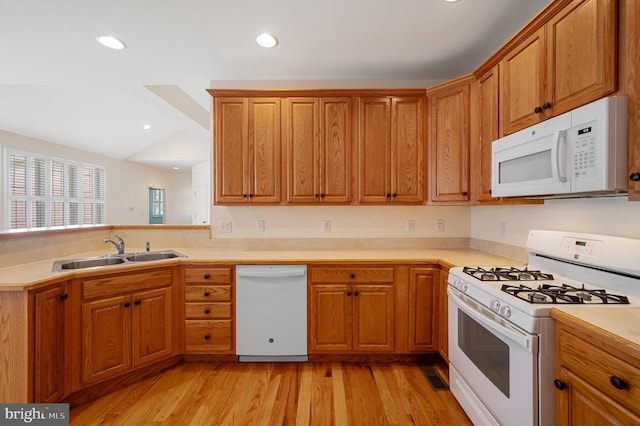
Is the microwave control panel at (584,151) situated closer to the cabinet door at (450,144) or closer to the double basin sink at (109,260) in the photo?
the cabinet door at (450,144)

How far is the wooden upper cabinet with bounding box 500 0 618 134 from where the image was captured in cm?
123

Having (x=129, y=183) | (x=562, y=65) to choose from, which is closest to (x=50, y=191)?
(x=129, y=183)

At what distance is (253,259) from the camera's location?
234 centimetres

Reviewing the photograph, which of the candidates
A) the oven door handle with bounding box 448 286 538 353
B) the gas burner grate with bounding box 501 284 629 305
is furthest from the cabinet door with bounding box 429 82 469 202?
the gas burner grate with bounding box 501 284 629 305

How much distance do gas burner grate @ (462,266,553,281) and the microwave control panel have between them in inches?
24.7

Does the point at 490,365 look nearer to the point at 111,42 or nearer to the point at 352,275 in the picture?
the point at 352,275

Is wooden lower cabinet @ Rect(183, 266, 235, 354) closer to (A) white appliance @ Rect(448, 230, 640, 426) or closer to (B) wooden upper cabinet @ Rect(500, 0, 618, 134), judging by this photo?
(A) white appliance @ Rect(448, 230, 640, 426)

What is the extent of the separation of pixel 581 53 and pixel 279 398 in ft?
8.53

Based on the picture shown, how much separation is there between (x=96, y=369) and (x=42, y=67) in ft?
8.82

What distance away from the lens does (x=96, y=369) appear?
1.93 metres

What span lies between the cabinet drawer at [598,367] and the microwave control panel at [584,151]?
0.70 m

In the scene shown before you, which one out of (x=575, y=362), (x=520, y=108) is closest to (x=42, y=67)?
(x=520, y=108)

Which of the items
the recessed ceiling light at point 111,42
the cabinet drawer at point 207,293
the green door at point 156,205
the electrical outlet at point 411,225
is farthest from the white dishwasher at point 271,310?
the green door at point 156,205

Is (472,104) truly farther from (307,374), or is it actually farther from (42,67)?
(42,67)
